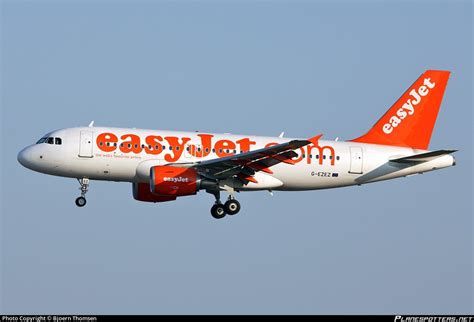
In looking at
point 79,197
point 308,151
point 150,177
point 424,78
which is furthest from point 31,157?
point 424,78

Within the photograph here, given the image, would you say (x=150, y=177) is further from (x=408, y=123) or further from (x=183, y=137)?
(x=408, y=123)

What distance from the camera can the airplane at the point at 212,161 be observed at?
53562 millimetres

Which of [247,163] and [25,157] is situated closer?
[247,163]

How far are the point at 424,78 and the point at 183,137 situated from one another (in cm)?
1642

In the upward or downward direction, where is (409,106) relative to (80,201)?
upward

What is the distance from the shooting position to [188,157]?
5506 centimetres

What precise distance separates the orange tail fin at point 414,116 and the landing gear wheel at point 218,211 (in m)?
9.72

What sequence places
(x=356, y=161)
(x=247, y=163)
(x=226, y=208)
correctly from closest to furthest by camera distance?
(x=247, y=163) → (x=226, y=208) → (x=356, y=161)

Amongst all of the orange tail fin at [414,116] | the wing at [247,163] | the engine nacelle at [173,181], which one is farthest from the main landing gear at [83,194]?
the orange tail fin at [414,116]

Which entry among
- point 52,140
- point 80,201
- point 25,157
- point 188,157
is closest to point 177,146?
point 188,157

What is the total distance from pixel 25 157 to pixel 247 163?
12136 millimetres

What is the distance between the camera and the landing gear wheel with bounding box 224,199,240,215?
182 ft

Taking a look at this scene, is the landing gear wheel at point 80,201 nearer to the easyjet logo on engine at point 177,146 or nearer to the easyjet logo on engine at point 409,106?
the easyjet logo on engine at point 177,146

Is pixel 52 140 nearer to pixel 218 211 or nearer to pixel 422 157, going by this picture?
pixel 218 211
